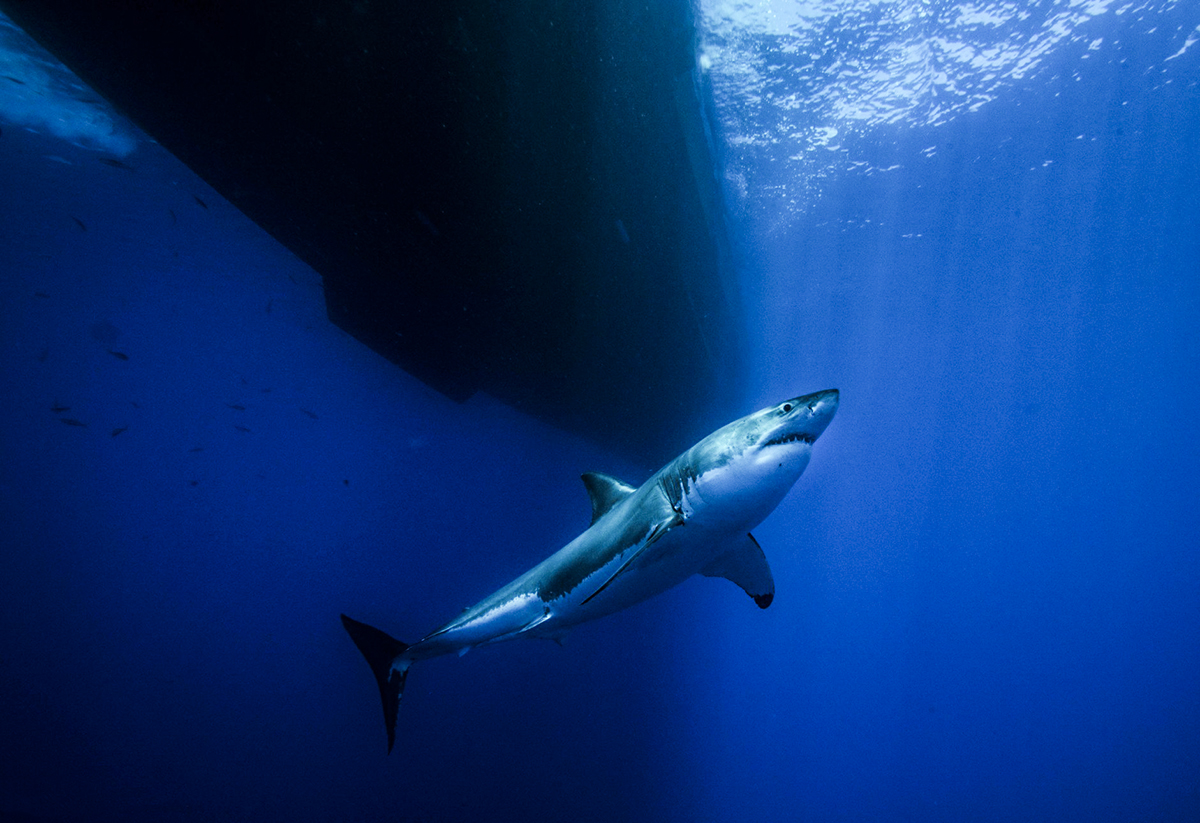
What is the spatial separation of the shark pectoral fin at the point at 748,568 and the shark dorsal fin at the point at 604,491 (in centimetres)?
98

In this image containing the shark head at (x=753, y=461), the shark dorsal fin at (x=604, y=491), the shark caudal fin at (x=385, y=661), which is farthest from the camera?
the shark caudal fin at (x=385, y=661)

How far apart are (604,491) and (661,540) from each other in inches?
48.5

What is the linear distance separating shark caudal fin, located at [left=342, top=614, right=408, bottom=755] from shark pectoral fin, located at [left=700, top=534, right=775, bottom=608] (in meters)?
3.26

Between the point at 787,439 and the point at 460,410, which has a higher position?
the point at 787,439

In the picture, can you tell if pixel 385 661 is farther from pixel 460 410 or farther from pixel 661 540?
pixel 460 410

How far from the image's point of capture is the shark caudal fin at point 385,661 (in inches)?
176

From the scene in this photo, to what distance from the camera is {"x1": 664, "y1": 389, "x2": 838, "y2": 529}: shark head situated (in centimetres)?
233

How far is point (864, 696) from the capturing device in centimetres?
5466

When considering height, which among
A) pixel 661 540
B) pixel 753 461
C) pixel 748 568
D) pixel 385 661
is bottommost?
pixel 385 661

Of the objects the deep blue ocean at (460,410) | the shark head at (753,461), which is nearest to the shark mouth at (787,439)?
the shark head at (753,461)

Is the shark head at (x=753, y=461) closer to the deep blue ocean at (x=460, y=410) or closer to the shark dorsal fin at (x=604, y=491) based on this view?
the shark dorsal fin at (x=604, y=491)

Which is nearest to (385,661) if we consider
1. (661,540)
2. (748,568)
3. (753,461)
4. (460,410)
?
(661,540)

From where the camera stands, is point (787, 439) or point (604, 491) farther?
point (604, 491)

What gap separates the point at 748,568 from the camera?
4023 mm
